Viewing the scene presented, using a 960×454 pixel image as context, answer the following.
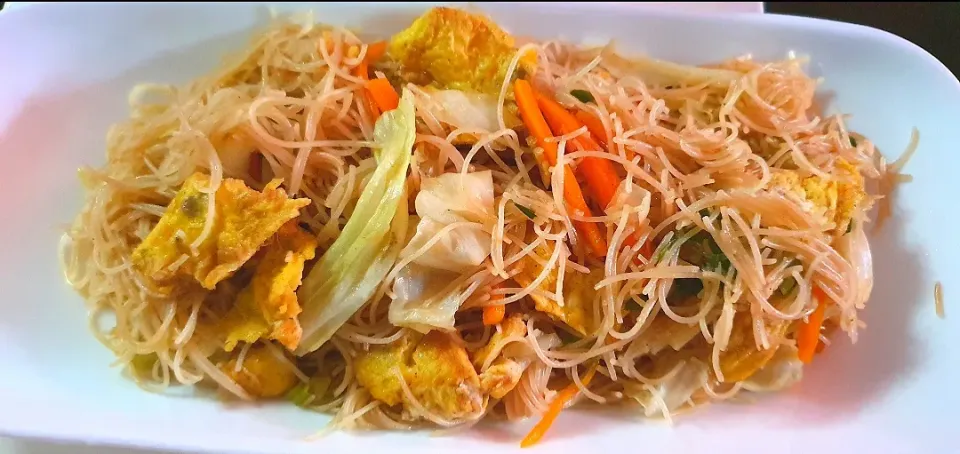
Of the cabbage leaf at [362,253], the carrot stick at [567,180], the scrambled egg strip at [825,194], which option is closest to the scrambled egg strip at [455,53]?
the carrot stick at [567,180]

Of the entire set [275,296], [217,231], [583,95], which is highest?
[583,95]

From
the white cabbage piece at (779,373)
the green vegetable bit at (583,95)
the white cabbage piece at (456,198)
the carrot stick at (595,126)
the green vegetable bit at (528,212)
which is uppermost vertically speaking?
the green vegetable bit at (583,95)

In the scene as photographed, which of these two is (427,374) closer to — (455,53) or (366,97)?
(366,97)

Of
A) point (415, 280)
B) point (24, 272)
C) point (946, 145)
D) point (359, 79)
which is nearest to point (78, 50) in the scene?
point (24, 272)

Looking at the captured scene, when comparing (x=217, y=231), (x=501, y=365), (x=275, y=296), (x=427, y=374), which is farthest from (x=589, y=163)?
(x=217, y=231)

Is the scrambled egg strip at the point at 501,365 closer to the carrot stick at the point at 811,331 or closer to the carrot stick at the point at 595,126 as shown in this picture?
the carrot stick at the point at 595,126

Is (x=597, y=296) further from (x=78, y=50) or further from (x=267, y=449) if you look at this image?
(x=78, y=50)
